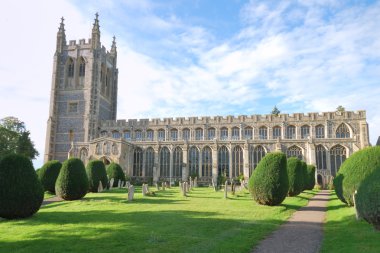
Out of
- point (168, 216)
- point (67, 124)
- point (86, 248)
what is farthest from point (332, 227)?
point (67, 124)

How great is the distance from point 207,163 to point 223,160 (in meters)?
2.21

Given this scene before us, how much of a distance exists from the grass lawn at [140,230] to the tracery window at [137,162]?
32007 mm

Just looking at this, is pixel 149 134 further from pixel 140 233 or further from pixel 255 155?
pixel 140 233

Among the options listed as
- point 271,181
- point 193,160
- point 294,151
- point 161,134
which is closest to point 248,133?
point 294,151

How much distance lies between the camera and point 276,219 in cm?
1320

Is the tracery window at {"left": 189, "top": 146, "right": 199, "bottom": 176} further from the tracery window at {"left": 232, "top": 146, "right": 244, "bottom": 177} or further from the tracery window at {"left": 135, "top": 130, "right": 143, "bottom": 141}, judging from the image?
the tracery window at {"left": 135, "top": 130, "right": 143, "bottom": 141}

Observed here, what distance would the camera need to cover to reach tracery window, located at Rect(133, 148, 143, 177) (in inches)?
1845

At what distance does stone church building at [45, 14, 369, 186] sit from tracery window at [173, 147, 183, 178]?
14cm

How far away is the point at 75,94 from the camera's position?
174 feet

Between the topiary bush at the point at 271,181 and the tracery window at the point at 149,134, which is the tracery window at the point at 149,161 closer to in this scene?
the tracery window at the point at 149,134

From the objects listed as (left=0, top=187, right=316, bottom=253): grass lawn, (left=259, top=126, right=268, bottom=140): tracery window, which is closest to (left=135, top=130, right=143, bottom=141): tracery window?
(left=259, top=126, right=268, bottom=140): tracery window

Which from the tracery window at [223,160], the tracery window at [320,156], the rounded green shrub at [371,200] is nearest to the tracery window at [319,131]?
the tracery window at [320,156]

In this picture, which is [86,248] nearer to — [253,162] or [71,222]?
[71,222]

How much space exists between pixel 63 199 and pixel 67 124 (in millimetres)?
34262
